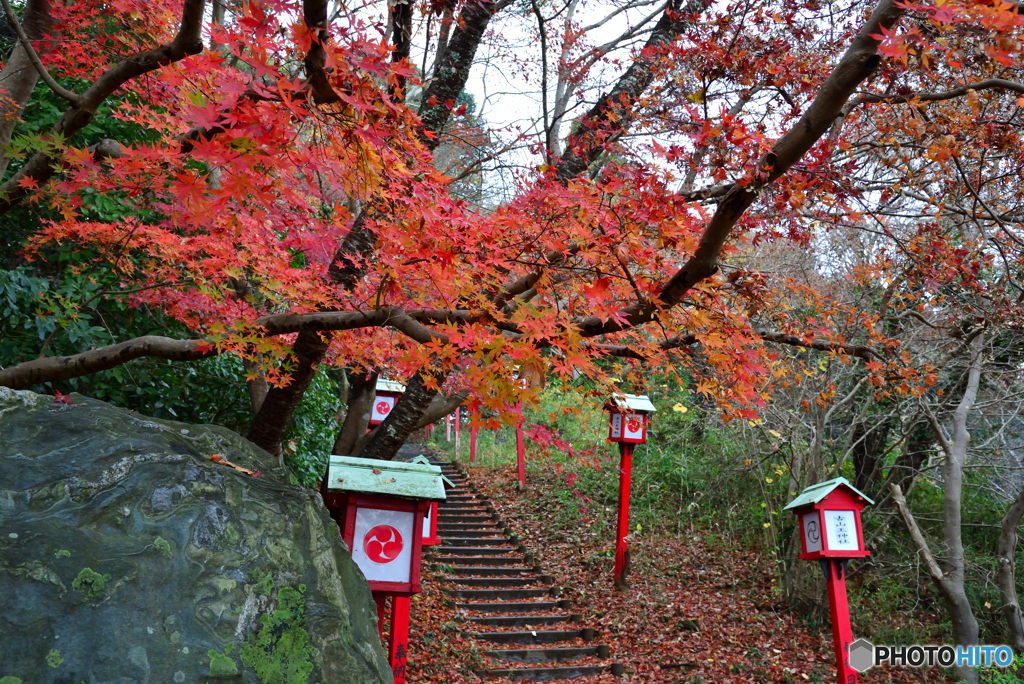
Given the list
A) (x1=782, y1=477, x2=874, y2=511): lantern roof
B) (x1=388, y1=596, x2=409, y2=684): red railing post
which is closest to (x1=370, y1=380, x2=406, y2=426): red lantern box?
(x1=388, y1=596, x2=409, y2=684): red railing post

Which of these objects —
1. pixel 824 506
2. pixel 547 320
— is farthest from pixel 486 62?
pixel 824 506

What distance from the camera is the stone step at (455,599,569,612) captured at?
7.46m

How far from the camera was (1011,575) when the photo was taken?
18.8 ft

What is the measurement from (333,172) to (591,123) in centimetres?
345

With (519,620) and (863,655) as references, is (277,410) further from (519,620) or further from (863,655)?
(863,655)

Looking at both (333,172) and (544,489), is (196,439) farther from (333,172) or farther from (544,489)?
(544,489)

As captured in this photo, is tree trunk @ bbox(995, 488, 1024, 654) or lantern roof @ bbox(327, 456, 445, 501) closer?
lantern roof @ bbox(327, 456, 445, 501)

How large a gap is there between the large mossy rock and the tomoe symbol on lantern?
1.94ft

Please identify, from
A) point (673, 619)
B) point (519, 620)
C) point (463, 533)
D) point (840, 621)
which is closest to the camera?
point (840, 621)

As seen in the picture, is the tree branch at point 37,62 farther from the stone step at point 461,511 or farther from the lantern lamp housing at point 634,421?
the stone step at point 461,511

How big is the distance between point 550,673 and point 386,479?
370 centimetres

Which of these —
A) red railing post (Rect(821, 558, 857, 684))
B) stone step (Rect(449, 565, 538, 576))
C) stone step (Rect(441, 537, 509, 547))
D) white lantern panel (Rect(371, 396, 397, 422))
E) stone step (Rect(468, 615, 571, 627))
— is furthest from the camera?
stone step (Rect(441, 537, 509, 547))

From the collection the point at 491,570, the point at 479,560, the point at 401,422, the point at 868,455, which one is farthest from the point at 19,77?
the point at 868,455

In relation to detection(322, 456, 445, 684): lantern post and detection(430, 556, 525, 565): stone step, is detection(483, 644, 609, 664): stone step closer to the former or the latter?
detection(430, 556, 525, 565): stone step
